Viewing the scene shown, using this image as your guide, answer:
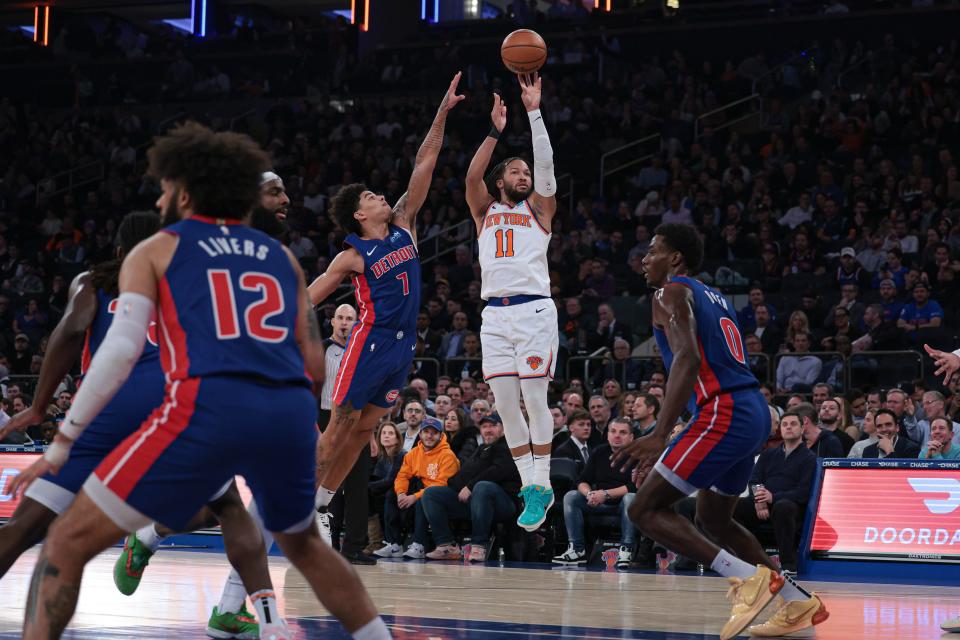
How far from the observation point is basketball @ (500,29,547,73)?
9.23 metres

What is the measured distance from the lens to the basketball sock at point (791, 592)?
6562 mm

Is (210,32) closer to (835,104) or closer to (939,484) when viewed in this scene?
(835,104)

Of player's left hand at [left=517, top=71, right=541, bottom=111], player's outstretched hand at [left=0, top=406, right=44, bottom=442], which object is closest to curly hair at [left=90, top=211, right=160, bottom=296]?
player's outstretched hand at [left=0, top=406, right=44, bottom=442]

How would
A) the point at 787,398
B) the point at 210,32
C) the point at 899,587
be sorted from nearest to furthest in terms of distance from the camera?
the point at 899,587
the point at 787,398
the point at 210,32

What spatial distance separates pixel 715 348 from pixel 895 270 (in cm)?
995

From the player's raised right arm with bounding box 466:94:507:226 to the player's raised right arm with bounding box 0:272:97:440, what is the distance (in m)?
4.08

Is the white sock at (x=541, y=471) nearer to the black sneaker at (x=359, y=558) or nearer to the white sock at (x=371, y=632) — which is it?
the black sneaker at (x=359, y=558)

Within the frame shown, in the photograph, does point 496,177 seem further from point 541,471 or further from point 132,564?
point 132,564

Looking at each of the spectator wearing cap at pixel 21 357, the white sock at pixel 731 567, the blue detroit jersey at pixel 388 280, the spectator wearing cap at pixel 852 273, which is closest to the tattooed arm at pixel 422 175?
the blue detroit jersey at pixel 388 280

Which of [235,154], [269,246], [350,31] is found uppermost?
[350,31]

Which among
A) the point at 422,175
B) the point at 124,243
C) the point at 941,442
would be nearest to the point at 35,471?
the point at 124,243

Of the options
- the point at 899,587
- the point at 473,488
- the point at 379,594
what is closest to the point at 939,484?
the point at 899,587

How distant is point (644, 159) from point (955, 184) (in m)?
6.06

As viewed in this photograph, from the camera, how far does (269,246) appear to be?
Result: 13.6 feet
